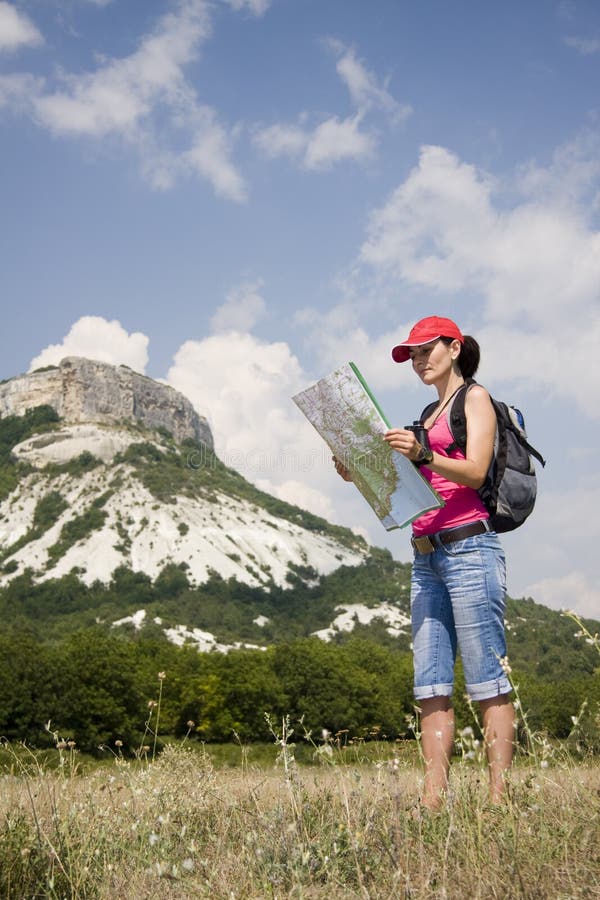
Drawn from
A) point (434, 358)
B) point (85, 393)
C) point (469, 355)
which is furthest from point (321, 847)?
point (85, 393)

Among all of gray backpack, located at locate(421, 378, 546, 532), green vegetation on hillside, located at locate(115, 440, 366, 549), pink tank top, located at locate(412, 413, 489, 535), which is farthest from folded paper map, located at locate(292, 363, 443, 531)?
green vegetation on hillside, located at locate(115, 440, 366, 549)

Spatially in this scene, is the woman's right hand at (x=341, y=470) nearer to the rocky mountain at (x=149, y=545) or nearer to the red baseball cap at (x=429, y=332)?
the red baseball cap at (x=429, y=332)

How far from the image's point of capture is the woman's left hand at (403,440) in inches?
145

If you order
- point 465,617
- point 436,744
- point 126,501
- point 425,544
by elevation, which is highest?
point 126,501

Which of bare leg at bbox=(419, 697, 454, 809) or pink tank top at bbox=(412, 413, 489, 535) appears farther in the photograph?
pink tank top at bbox=(412, 413, 489, 535)

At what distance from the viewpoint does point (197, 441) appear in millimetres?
190250

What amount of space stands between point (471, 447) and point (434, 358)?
0.60 metres

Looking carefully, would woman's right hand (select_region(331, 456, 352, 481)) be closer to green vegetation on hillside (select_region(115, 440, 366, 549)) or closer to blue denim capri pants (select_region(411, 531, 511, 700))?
blue denim capri pants (select_region(411, 531, 511, 700))

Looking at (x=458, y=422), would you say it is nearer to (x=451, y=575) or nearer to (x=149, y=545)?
(x=451, y=575)

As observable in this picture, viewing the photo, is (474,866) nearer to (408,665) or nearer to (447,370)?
(447,370)

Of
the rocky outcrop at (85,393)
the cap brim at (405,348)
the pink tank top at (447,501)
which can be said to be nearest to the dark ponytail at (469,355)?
the cap brim at (405,348)

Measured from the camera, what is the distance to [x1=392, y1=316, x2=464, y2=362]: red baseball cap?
411cm

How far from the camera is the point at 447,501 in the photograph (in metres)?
4.00

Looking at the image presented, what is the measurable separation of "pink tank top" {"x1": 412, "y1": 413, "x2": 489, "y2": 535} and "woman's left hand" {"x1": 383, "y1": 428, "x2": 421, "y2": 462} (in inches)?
11.9
